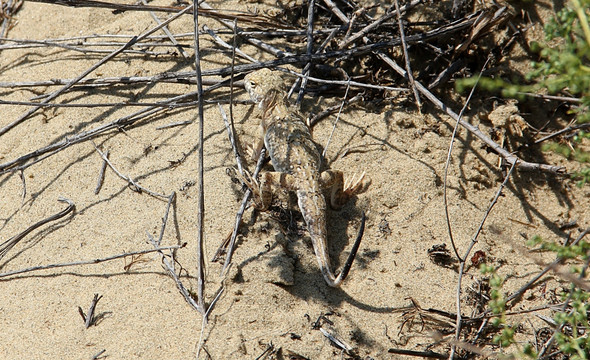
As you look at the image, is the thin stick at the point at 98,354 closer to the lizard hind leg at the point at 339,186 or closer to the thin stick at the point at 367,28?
the lizard hind leg at the point at 339,186

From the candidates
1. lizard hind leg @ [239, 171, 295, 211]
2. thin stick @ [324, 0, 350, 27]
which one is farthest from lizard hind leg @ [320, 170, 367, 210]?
thin stick @ [324, 0, 350, 27]

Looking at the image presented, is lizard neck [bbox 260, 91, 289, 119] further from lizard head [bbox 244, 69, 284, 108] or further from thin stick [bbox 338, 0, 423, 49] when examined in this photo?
thin stick [bbox 338, 0, 423, 49]

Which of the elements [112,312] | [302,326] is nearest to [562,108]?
[302,326]

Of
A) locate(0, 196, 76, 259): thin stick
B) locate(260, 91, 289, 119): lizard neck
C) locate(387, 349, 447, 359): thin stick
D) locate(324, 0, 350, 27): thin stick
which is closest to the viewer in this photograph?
locate(387, 349, 447, 359): thin stick

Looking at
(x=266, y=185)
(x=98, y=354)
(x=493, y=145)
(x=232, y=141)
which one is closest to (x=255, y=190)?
(x=266, y=185)

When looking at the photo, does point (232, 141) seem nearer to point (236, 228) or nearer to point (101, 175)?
point (236, 228)

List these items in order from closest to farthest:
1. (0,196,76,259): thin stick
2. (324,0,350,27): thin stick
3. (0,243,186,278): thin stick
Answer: (0,243,186,278): thin stick, (0,196,76,259): thin stick, (324,0,350,27): thin stick

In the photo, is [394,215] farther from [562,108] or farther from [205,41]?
[205,41]
